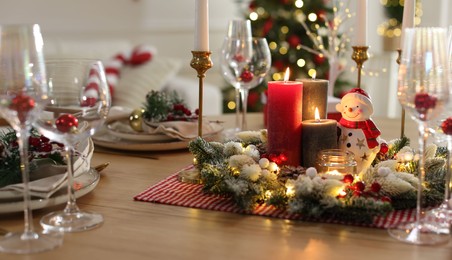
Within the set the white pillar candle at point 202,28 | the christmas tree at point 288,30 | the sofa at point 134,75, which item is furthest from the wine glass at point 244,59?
the christmas tree at point 288,30

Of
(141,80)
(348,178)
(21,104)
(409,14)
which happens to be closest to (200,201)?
(348,178)

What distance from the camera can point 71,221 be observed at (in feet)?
3.43

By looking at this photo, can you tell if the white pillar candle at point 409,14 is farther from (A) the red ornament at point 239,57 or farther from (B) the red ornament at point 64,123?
(B) the red ornament at point 64,123

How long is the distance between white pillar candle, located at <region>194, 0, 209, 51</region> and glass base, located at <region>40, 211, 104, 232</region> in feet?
1.47

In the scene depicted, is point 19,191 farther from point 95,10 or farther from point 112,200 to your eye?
point 95,10

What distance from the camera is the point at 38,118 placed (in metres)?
1.02

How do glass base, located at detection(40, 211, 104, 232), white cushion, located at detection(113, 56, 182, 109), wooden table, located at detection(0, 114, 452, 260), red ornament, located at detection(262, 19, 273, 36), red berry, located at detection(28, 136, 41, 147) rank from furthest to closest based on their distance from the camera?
red ornament, located at detection(262, 19, 273, 36) → white cushion, located at detection(113, 56, 182, 109) → red berry, located at detection(28, 136, 41, 147) → glass base, located at detection(40, 211, 104, 232) → wooden table, located at detection(0, 114, 452, 260)

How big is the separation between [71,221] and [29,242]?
0.34 feet

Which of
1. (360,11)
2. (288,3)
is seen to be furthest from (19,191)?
(288,3)

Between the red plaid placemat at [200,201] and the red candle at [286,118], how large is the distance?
15 centimetres

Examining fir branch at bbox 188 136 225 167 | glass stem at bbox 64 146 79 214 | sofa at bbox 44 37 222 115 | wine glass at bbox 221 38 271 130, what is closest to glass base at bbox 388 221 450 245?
fir branch at bbox 188 136 225 167

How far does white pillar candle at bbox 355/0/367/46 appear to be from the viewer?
1536 millimetres

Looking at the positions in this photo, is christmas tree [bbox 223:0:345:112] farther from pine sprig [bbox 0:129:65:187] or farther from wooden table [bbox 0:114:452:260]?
wooden table [bbox 0:114:452:260]

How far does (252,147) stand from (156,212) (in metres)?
0.27
